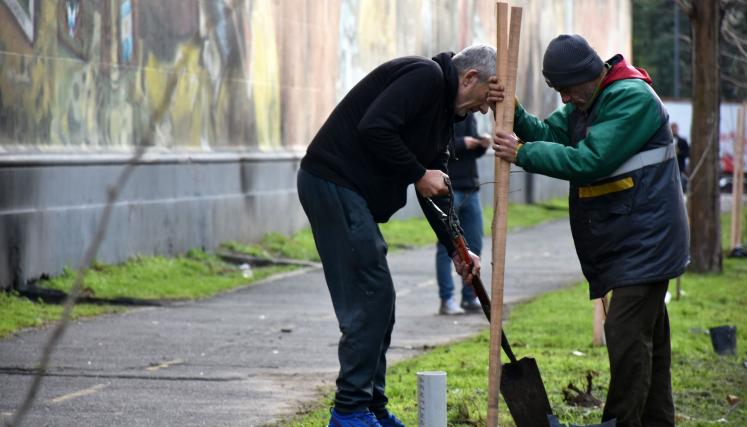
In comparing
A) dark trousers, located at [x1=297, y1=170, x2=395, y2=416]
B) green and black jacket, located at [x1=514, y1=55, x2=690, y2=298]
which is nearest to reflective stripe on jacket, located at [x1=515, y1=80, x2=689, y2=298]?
green and black jacket, located at [x1=514, y1=55, x2=690, y2=298]

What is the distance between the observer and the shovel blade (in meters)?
5.98

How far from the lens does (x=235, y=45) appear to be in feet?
58.7

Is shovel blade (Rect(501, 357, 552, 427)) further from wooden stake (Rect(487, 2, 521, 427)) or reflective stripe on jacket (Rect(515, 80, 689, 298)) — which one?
wooden stake (Rect(487, 2, 521, 427))

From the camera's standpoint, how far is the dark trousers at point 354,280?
5719mm

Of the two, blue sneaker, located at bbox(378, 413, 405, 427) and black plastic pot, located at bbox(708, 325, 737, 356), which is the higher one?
blue sneaker, located at bbox(378, 413, 405, 427)

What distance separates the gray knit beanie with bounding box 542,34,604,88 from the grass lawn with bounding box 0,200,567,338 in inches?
218

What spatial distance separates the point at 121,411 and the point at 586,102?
295 centimetres

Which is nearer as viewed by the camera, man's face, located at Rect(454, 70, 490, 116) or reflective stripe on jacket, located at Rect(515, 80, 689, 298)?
reflective stripe on jacket, located at Rect(515, 80, 689, 298)

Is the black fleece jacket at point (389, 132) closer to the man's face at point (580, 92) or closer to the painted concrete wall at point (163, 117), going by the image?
the man's face at point (580, 92)

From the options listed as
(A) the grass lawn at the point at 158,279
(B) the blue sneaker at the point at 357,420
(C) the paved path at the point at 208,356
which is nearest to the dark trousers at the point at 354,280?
(B) the blue sneaker at the point at 357,420

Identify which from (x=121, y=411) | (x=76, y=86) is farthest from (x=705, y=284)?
(x=121, y=411)

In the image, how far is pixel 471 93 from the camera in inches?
220

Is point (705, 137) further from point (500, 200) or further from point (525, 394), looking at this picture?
point (500, 200)

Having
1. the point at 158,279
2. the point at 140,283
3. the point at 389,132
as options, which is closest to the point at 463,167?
the point at 140,283
